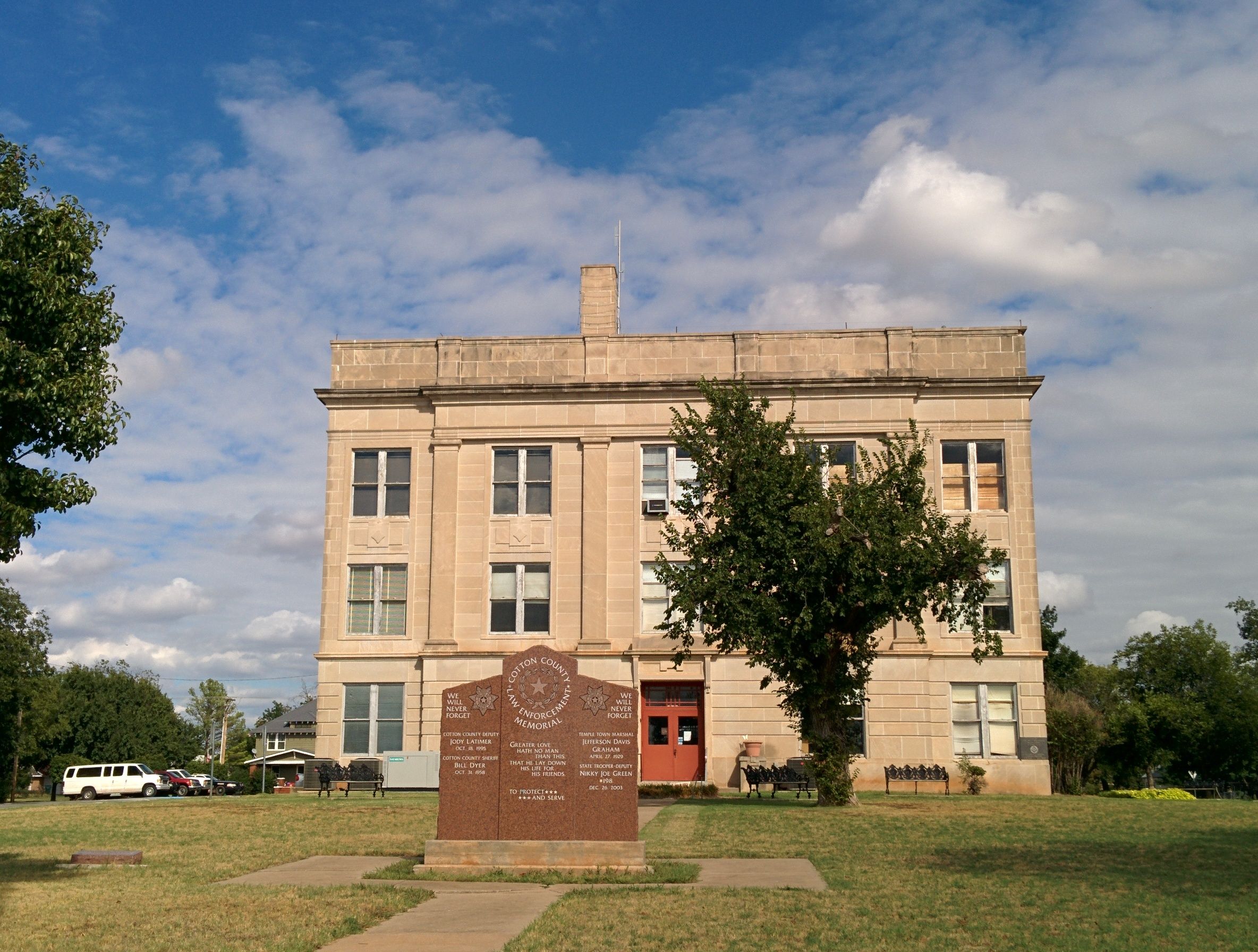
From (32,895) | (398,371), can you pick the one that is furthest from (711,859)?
(398,371)

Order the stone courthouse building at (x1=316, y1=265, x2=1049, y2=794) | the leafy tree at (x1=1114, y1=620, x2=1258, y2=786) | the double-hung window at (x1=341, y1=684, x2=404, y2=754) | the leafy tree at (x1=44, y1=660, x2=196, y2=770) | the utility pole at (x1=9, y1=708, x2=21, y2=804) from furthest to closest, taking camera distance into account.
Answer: the leafy tree at (x1=44, y1=660, x2=196, y2=770)
the utility pole at (x1=9, y1=708, x2=21, y2=804)
the leafy tree at (x1=1114, y1=620, x2=1258, y2=786)
the double-hung window at (x1=341, y1=684, x2=404, y2=754)
the stone courthouse building at (x1=316, y1=265, x2=1049, y2=794)

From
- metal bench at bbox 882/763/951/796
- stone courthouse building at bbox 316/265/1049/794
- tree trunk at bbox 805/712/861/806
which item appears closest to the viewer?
tree trunk at bbox 805/712/861/806

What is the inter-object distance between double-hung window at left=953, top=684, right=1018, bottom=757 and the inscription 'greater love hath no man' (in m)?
24.6

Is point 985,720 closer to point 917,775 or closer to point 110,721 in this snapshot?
point 917,775

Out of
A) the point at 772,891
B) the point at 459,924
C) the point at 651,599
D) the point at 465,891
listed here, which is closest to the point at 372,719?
the point at 651,599

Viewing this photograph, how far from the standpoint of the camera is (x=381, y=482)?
131 feet

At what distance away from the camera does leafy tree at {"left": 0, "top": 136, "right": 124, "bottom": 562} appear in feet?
44.5

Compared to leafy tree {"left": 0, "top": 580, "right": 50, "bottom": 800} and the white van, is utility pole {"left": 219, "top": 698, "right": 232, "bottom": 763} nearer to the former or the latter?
leafy tree {"left": 0, "top": 580, "right": 50, "bottom": 800}

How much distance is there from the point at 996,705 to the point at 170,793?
37.1 meters

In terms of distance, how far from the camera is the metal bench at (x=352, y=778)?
3353 cm

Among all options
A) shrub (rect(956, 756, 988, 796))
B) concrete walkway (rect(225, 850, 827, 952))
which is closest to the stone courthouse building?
shrub (rect(956, 756, 988, 796))

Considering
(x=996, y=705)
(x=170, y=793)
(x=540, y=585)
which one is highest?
(x=540, y=585)

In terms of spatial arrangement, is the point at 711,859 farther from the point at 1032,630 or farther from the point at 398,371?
the point at 398,371

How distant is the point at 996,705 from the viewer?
124ft
